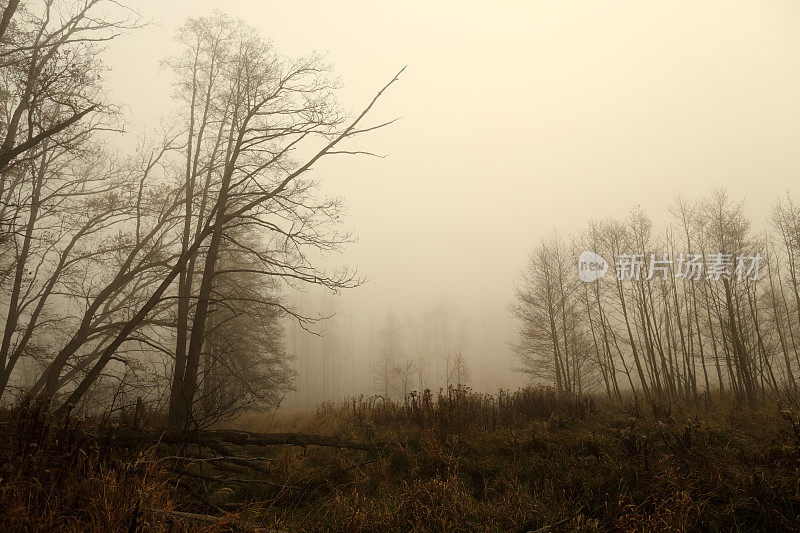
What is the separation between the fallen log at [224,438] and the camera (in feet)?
13.7

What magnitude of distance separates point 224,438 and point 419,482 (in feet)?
9.32

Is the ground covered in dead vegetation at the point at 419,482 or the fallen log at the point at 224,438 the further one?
the fallen log at the point at 224,438

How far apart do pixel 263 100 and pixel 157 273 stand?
6.36 m

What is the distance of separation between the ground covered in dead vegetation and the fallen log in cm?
3

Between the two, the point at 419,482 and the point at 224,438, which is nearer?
the point at 419,482

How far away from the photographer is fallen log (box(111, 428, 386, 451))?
13.7ft

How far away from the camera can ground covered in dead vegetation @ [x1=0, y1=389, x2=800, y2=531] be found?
2549 mm

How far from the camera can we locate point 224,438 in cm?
476

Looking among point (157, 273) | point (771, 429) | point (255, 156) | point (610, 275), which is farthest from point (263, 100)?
point (610, 275)

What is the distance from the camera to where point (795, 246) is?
15.5 metres

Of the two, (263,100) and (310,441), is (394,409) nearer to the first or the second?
(310,441)

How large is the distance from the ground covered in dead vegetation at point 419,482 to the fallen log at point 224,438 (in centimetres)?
3

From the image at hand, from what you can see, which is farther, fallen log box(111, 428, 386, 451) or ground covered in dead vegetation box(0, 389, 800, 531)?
fallen log box(111, 428, 386, 451)

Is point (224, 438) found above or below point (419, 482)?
above
